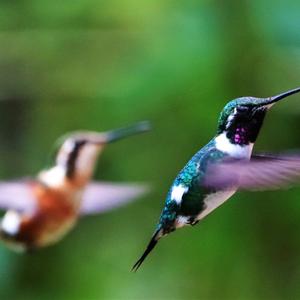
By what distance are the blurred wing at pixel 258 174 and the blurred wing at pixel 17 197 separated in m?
0.51

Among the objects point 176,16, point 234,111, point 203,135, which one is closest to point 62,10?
point 176,16

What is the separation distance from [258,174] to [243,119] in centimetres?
4

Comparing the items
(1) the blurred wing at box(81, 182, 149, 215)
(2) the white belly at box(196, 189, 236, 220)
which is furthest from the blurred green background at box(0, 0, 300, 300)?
(2) the white belly at box(196, 189, 236, 220)

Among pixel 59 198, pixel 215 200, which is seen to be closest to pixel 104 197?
pixel 59 198

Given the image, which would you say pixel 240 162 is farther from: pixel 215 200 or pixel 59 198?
pixel 59 198

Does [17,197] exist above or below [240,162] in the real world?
below

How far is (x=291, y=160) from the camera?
491 mm

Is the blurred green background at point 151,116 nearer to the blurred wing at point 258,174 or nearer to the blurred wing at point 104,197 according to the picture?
the blurred wing at point 104,197

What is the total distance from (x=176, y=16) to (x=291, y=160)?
1444mm

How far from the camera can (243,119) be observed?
0.50m

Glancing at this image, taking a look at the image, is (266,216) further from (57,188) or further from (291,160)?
(291,160)

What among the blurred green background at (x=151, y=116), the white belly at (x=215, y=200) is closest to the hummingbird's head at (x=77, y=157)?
the white belly at (x=215, y=200)

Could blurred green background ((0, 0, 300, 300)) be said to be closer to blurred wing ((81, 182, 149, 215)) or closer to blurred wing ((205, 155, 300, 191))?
blurred wing ((81, 182, 149, 215))

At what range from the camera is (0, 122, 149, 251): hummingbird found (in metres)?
1.11
